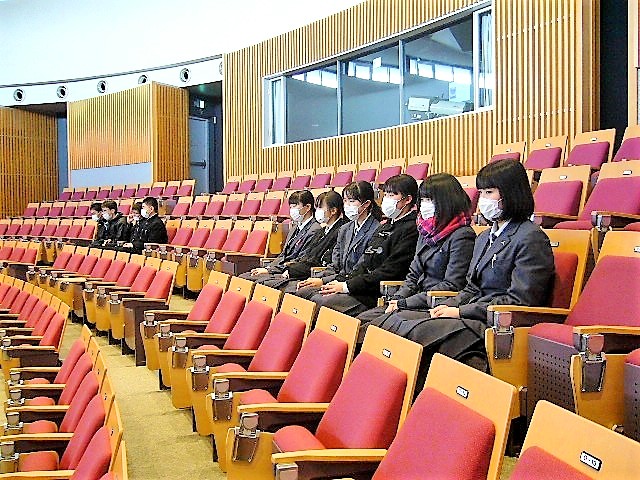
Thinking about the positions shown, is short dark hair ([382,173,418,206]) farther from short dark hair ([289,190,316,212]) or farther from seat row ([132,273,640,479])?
short dark hair ([289,190,316,212])

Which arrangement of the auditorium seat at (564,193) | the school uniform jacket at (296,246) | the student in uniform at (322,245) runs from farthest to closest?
the school uniform jacket at (296,246), the student in uniform at (322,245), the auditorium seat at (564,193)

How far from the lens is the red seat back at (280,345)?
158 cm

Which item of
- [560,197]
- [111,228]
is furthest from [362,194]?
[111,228]

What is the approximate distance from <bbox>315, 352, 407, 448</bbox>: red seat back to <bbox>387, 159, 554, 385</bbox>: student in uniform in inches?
11.3

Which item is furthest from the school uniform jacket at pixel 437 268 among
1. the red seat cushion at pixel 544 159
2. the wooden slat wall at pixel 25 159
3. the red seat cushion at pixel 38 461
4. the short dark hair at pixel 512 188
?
the wooden slat wall at pixel 25 159

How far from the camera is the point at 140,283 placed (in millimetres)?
3102

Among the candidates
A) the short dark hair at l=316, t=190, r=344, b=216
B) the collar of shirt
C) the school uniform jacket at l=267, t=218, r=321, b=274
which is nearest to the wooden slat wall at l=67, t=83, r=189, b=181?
the school uniform jacket at l=267, t=218, r=321, b=274

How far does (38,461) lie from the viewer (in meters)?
1.40

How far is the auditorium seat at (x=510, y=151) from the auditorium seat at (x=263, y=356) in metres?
2.12

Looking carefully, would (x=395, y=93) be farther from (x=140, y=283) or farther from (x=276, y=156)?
(x=140, y=283)

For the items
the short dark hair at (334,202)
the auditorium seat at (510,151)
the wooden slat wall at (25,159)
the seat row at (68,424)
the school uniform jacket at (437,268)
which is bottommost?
the seat row at (68,424)

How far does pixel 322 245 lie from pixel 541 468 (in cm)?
208

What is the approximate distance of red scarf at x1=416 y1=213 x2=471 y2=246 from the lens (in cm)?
189

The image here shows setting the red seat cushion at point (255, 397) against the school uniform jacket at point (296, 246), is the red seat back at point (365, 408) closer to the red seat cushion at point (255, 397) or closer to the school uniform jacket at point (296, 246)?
the red seat cushion at point (255, 397)
